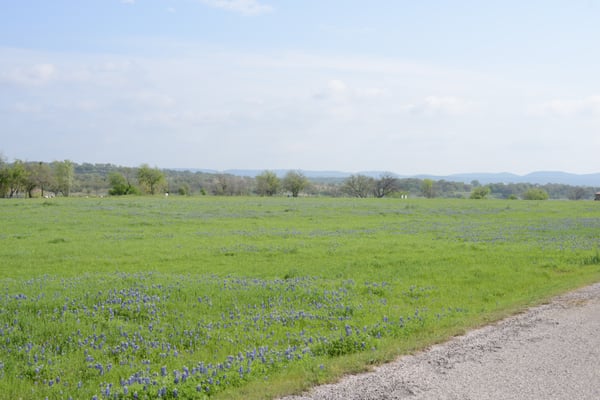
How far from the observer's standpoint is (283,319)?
1094 cm

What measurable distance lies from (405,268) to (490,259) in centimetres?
444

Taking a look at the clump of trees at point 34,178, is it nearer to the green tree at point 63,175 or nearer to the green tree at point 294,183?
the green tree at point 63,175

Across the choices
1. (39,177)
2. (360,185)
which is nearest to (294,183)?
(360,185)

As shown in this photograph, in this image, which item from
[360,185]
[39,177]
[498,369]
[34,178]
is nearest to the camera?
[498,369]

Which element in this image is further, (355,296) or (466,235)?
(466,235)

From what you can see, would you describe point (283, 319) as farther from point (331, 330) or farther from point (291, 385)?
point (291, 385)

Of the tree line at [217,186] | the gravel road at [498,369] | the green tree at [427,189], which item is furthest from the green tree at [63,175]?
the gravel road at [498,369]

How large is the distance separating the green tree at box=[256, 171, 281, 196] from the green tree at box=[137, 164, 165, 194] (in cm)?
2613

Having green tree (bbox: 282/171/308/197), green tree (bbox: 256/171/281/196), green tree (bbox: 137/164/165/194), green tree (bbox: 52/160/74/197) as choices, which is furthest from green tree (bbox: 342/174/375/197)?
green tree (bbox: 52/160/74/197)

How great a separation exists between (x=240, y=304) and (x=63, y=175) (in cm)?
12141

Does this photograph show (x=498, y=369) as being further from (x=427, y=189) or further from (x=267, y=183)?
(x=427, y=189)

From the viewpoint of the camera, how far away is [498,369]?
7.64 m

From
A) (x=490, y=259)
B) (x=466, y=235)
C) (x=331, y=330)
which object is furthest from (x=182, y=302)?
(x=466, y=235)

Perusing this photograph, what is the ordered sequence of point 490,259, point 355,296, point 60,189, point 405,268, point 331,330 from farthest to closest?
point 60,189 < point 490,259 < point 405,268 < point 355,296 < point 331,330
